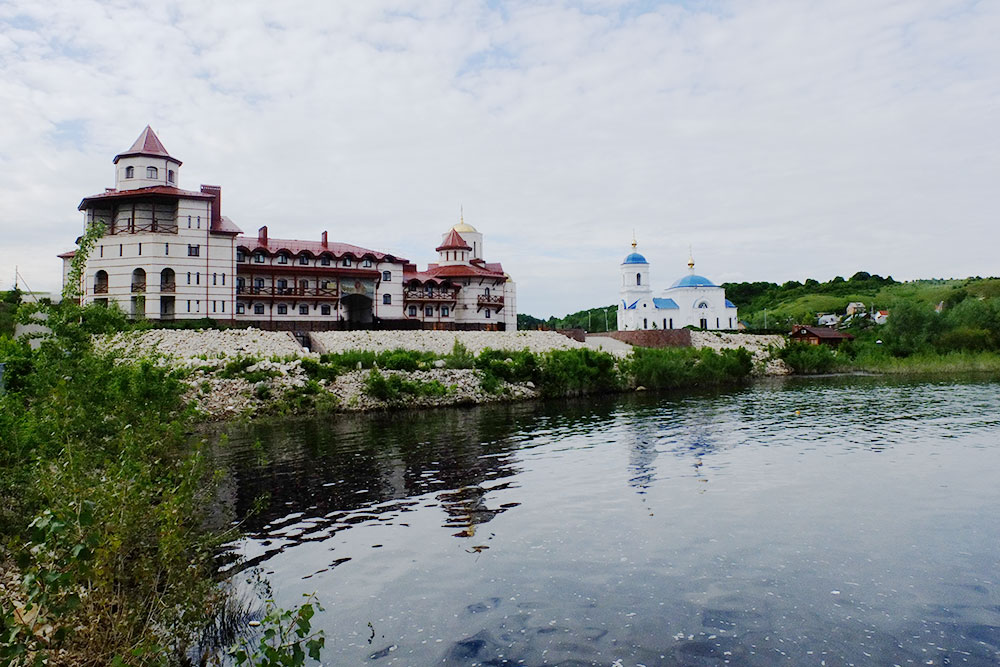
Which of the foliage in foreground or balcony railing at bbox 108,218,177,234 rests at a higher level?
balcony railing at bbox 108,218,177,234

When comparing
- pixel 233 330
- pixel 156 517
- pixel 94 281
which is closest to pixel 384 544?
pixel 156 517

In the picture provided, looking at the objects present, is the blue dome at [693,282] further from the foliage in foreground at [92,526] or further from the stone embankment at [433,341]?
the foliage in foreground at [92,526]

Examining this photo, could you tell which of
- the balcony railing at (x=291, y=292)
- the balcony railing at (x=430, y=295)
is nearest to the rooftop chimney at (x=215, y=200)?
the balcony railing at (x=291, y=292)

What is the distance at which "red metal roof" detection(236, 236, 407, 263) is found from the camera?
182 feet

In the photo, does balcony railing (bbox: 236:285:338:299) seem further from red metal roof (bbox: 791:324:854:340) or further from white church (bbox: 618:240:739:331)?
red metal roof (bbox: 791:324:854:340)

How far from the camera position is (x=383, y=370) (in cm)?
3912

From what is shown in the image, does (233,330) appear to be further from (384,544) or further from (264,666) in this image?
(264,666)

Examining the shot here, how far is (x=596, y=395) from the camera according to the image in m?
44.3

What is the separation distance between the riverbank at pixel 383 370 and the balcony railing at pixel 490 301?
413 inches

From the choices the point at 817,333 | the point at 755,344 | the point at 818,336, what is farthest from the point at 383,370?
the point at 817,333

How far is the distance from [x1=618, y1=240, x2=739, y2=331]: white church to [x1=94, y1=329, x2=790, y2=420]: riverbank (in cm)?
2895

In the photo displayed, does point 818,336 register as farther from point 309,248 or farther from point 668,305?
point 309,248

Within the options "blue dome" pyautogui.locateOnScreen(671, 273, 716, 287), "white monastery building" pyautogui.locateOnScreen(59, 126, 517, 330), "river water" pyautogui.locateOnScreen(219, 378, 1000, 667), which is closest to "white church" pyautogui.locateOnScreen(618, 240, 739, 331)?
"blue dome" pyautogui.locateOnScreen(671, 273, 716, 287)

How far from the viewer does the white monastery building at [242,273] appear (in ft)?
156
